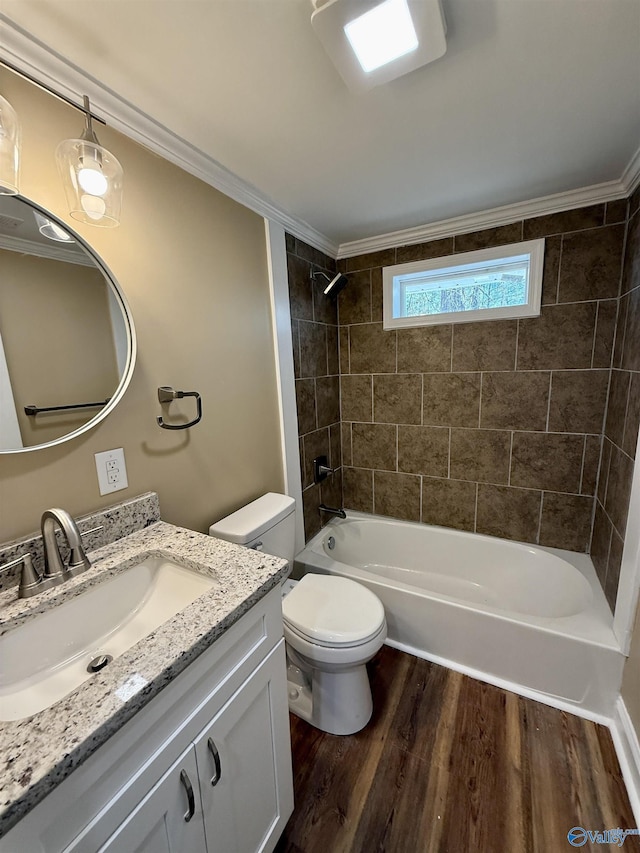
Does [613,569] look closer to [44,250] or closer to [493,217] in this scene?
[493,217]

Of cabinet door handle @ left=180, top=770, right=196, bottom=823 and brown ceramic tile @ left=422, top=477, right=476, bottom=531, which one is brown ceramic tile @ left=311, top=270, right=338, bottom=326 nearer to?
brown ceramic tile @ left=422, top=477, right=476, bottom=531

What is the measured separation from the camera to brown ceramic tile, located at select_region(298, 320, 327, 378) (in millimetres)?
2064

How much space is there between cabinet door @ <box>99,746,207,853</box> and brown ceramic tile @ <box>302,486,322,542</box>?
1.45m

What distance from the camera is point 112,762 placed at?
0.57 meters

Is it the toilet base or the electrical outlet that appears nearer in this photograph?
the electrical outlet

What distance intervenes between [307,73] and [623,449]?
183 cm

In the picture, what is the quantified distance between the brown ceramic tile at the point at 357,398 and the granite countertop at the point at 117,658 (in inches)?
63.1

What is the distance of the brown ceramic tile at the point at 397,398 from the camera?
90.0 inches

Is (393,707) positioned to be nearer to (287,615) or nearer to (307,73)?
(287,615)

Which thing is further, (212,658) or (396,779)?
(396,779)

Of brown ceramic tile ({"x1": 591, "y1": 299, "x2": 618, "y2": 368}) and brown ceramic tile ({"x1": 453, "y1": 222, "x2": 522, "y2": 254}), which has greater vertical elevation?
brown ceramic tile ({"x1": 453, "y1": 222, "x2": 522, "y2": 254})

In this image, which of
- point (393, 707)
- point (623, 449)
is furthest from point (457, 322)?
point (393, 707)

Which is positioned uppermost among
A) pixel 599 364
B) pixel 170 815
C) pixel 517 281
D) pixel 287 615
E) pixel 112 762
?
pixel 517 281

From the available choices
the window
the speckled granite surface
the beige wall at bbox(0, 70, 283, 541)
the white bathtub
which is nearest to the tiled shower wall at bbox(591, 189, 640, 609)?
the white bathtub
